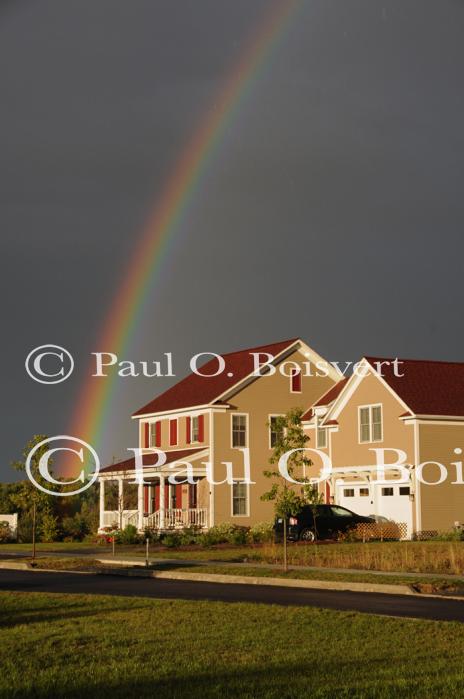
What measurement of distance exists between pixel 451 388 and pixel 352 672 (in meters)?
39.2

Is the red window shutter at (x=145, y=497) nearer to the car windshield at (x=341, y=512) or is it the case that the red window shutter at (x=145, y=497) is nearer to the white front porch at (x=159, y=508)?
the white front porch at (x=159, y=508)

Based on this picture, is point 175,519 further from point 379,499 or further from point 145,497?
point 379,499

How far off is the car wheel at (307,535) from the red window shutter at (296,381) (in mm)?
13425

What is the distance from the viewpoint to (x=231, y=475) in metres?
53.1

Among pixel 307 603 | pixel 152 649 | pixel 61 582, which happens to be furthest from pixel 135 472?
pixel 152 649

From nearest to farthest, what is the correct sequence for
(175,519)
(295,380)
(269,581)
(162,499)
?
(269,581)
(162,499)
(175,519)
(295,380)

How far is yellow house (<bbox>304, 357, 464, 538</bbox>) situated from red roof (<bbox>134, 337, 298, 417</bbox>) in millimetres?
4729

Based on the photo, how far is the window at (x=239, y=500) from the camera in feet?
173

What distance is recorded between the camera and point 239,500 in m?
52.9

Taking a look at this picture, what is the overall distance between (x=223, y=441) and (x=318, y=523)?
11.1 metres

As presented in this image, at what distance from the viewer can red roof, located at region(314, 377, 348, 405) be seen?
53.0m

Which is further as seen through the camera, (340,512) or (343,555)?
(340,512)

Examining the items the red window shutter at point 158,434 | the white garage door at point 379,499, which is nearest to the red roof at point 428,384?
the white garage door at point 379,499

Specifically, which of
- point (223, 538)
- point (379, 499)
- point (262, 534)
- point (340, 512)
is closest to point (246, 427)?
point (379, 499)
